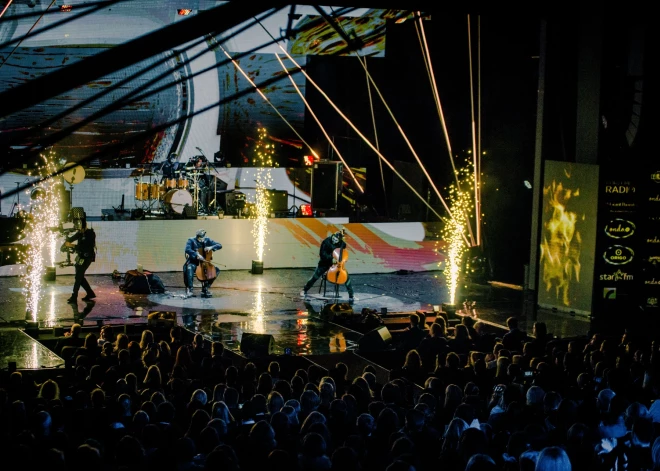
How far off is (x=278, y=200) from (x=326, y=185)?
51.1 inches

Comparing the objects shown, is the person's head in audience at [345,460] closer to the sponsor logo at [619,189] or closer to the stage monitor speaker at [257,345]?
the stage monitor speaker at [257,345]

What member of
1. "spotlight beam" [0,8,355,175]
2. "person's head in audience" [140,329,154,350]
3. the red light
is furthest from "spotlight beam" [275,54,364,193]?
"person's head in audience" [140,329,154,350]

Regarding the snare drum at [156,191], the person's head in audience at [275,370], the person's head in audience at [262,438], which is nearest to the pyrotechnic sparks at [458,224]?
the snare drum at [156,191]

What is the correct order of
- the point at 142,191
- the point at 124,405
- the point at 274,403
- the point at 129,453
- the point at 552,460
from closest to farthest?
the point at 552,460 → the point at 129,453 → the point at 124,405 → the point at 274,403 → the point at 142,191

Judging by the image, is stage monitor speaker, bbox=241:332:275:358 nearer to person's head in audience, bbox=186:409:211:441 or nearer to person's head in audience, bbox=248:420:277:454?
person's head in audience, bbox=186:409:211:441

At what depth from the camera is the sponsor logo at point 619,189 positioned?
1714 centimetres

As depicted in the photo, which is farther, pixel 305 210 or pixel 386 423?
pixel 305 210

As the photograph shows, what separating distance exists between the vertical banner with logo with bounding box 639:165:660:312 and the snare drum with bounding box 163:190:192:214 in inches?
416

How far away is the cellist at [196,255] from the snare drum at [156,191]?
5566 millimetres

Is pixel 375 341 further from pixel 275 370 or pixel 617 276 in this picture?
pixel 617 276

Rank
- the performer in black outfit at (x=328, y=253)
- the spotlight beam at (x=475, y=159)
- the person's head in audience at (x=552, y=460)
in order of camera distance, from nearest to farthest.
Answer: the person's head in audience at (x=552, y=460) < the performer in black outfit at (x=328, y=253) < the spotlight beam at (x=475, y=159)

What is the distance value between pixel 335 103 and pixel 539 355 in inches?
585

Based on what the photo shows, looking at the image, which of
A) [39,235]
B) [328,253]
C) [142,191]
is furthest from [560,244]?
[142,191]

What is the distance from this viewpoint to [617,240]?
17312 millimetres
